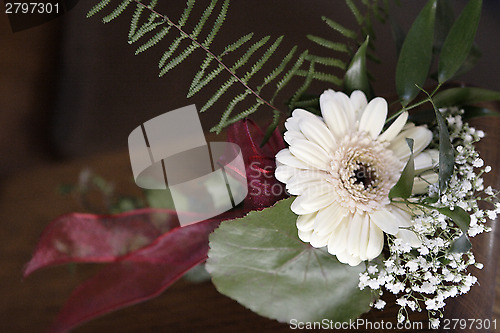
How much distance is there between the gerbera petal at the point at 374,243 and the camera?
13.7 inches

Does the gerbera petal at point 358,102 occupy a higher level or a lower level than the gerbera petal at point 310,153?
higher

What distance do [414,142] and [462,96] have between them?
0.08 metres

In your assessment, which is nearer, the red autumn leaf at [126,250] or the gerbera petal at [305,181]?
the gerbera petal at [305,181]

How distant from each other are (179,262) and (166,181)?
0.28ft

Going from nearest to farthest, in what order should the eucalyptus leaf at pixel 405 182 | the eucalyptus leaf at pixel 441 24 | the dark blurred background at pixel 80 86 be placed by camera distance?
the eucalyptus leaf at pixel 405 182, the eucalyptus leaf at pixel 441 24, the dark blurred background at pixel 80 86

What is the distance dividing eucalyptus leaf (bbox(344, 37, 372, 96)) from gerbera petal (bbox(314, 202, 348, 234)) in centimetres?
10

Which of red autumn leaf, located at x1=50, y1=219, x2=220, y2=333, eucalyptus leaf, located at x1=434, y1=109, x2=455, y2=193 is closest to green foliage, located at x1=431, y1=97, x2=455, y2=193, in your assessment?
eucalyptus leaf, located at x1=434, y1=109, x2=455, y2=193

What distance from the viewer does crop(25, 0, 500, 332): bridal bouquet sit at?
0.35 meters

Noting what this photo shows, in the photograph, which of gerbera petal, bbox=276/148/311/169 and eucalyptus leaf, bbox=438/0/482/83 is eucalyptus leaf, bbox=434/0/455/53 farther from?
gerbera petal, bbox=276/148/311/169

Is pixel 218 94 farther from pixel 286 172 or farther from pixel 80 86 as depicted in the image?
pixel 80 86

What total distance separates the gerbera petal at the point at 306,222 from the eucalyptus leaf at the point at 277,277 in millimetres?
39

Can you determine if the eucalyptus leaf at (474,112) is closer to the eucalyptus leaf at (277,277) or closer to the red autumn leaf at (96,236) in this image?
the eucalyptus leaf at (277,277)

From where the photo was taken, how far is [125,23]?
25.5 inches

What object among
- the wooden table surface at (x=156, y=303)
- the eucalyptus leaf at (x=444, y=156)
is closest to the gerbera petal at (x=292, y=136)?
the eucalyptus leaf at (x=444, y=156)
